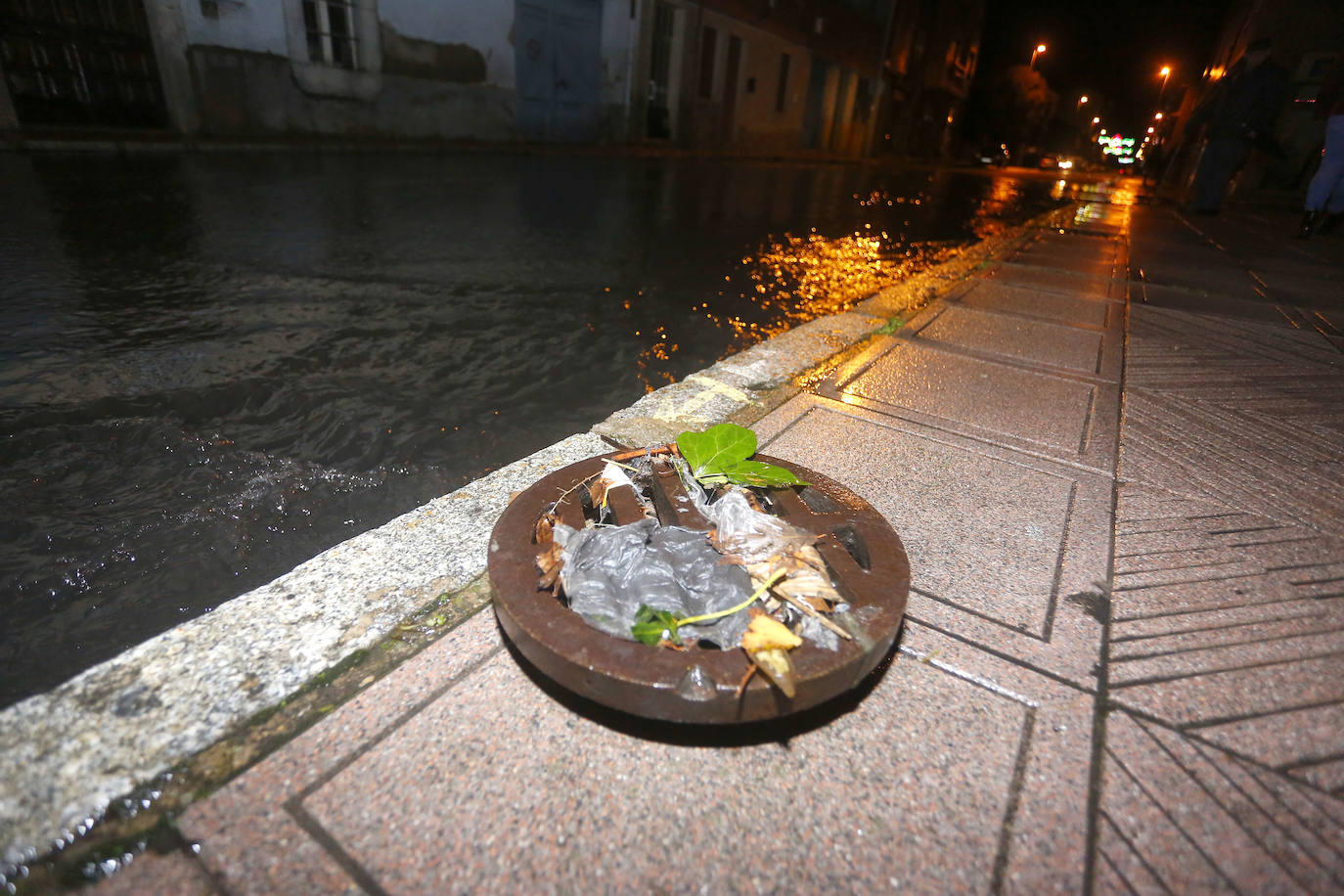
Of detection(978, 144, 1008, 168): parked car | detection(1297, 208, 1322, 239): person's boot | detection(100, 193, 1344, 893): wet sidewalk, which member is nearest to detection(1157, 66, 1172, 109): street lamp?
detection(978, 144, 1008, 168): parked car

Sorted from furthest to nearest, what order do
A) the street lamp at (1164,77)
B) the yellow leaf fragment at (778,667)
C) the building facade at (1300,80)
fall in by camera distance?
1. the street lamp at (1164,77)
2. the building facade at (1300,80)
3. the yellow leaf fragment at (778,667)

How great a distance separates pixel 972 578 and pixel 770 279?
4.22 metres

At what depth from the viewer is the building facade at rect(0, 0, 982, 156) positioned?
9.09 m

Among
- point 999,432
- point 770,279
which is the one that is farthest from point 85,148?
point 999,432

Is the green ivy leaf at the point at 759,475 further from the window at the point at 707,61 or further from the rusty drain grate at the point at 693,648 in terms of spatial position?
the window at the point at 707,61

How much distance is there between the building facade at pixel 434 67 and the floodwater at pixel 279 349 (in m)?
3.06

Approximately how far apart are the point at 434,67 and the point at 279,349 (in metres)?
11.8

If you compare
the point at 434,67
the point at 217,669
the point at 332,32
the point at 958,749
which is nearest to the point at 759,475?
the point at 958,749

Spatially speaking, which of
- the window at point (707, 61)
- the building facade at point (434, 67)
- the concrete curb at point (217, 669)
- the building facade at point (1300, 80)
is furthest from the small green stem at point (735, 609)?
the window at point (707, 61)

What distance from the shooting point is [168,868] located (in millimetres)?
827

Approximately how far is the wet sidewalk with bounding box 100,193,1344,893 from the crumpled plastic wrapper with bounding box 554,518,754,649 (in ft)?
0.57

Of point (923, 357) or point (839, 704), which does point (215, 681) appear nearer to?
point (839, 704)

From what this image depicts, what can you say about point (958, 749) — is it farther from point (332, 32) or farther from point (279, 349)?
point (332, 32)

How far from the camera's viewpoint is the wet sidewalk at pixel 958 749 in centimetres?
90
